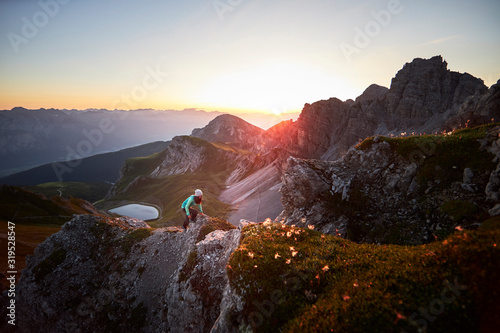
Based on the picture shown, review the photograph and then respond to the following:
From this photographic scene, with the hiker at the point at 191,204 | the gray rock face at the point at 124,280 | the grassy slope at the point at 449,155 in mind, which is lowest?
the gray rock face at the point at 124,280

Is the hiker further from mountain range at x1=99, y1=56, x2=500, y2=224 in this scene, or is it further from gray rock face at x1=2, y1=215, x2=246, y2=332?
mountain range at x1=99, y1=56, x2=500, y2=224

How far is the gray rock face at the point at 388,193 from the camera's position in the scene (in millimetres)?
14773

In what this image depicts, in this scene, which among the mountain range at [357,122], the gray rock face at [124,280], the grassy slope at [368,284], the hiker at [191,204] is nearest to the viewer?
the grassy slope at [368,284]

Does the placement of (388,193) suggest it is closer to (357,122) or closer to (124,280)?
(124,280)

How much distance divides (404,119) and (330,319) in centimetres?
17334

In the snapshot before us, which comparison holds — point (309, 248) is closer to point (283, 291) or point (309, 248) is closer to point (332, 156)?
point (283, 291)

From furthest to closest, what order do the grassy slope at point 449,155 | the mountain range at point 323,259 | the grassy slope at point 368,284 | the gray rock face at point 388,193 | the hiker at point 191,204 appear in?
the hiker at point 191,204 < the grassy slope at point 449,155 < the gray rock face at point 388,193 < the mountain range at point 323,259 < the grassy slope at point 368,284

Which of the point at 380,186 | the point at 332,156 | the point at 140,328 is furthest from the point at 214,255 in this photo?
the point at 332,156

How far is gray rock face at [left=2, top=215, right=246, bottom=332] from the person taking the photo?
Result: 15.7 m

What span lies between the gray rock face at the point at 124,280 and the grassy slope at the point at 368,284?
496 centimetres

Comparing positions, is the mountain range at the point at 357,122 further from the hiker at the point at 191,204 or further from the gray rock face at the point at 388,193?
the hiker at the point at 191,204

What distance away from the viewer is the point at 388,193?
19.9m

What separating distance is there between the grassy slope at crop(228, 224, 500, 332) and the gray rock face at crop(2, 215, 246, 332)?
496cm

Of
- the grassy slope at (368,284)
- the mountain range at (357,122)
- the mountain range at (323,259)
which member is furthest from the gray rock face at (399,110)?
the grassy slope at (368,284)
